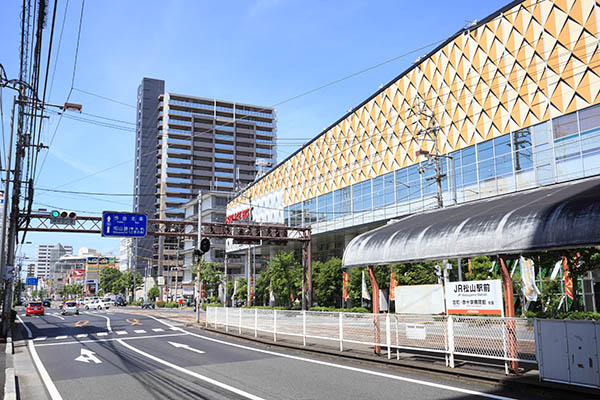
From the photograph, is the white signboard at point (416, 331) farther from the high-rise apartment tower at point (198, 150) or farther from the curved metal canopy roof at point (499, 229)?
the high-rise apartment tower at point (198, 150)

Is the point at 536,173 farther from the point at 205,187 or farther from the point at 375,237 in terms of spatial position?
the point at 205,187

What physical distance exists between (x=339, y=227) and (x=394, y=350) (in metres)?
37.4

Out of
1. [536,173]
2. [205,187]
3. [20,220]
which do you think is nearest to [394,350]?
[536,173]

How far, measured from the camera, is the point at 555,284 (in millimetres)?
28438

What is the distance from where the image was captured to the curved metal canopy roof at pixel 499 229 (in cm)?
968

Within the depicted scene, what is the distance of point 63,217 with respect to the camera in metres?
35.2

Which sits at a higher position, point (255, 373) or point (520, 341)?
point (520, 341)

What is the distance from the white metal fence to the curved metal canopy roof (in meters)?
1.69

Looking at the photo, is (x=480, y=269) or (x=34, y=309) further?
(x=34, y=309)

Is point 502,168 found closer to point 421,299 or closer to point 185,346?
point 421,299

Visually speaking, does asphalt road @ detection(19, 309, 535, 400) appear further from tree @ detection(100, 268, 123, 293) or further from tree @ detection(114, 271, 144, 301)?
tree @ detection(100, 268, 123, 293)

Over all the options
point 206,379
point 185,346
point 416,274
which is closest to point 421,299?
point 206,379

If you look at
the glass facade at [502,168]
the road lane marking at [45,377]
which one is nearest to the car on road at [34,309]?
the glass facade at [502,168]

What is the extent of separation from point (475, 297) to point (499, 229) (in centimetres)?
192
